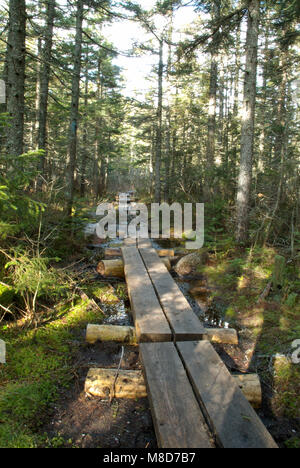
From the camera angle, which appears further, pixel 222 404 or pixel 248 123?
pixel 248 123

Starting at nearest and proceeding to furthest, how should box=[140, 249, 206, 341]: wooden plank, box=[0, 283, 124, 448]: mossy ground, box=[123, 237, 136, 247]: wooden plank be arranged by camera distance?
1. box=[0, 283, 124, 448]: mossy ground
2. box=[140, 249, 206, 341]: wooden plank
3. box=[123, 237, 136, 247]: wooden plank

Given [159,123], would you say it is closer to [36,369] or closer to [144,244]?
[144,244]

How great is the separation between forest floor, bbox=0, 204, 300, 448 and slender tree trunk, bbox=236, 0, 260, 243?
177 centimetres

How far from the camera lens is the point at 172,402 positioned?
2975 mm

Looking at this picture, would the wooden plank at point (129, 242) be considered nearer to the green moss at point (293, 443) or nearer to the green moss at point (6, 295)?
the green moss at point (6, 295)

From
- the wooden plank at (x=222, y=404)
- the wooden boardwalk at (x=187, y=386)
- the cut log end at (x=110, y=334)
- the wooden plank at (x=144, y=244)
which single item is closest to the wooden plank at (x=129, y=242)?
the wooden plank at (x=144, y=244)

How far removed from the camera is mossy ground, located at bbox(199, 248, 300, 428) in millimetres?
3760

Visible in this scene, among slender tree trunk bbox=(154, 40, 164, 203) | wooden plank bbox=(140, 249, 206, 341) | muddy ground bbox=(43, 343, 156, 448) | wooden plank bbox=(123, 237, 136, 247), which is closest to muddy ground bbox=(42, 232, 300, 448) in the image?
muddy ground bbox=(43, 343, 156, 448)

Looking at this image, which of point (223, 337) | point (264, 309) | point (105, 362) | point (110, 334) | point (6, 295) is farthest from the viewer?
point (264, 309)

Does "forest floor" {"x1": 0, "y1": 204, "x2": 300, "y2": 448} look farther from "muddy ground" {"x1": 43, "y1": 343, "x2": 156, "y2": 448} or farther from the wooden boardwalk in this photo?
the wooden boardwalk

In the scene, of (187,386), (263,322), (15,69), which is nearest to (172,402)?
(187,386)

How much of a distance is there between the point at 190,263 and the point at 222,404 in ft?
18.1

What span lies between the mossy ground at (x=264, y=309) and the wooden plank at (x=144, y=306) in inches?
61.5
